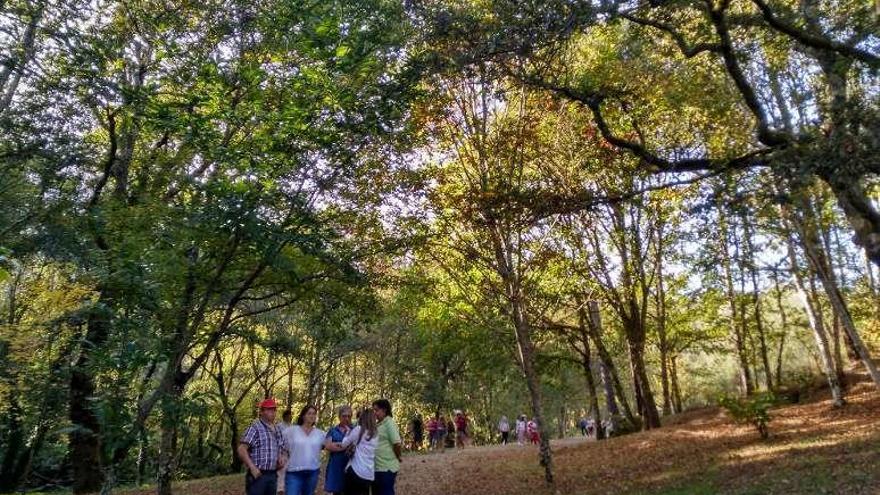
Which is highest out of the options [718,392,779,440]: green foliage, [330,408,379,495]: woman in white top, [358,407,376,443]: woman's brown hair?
[358,407,376,443]: woman's brown hair

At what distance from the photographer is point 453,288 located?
57.6 ft

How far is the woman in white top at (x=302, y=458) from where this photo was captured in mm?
7473

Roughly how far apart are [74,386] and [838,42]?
18339mm

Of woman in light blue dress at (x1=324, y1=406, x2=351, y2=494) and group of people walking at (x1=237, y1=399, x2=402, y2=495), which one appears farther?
woman in light blue dress at (x1=324, y1=406, x2=351, y2=494)

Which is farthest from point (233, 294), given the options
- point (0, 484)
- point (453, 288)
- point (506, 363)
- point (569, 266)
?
point (0, 484)

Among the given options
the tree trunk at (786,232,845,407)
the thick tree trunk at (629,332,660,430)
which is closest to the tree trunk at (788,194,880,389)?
the tree trunk at (786,232,845,407)

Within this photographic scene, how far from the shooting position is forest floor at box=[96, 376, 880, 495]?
9180 millimetres

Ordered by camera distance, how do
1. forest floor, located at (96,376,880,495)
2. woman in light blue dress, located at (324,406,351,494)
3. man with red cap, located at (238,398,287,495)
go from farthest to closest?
forest floor, located at (96,376,880,495) → woman in light blue dress, located at (324,406,351,494) → man with red cap, located at (238,398,287,495)

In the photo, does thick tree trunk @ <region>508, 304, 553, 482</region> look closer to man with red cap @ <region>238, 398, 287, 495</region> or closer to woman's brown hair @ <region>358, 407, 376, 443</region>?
woman's brown hair @ <region>358, 407, 376, 443</region>

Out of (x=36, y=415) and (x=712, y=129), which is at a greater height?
(x=712, y=129)

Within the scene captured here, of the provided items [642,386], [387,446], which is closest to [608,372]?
[642,386]

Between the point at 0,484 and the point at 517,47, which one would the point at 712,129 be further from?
the point at 0,484

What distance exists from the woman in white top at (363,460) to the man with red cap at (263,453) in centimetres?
86

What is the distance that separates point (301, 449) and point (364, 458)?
3.36ft
